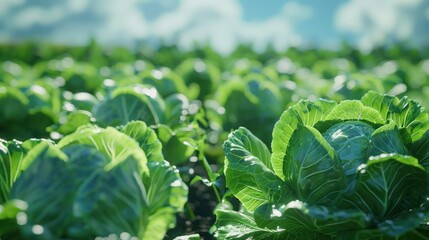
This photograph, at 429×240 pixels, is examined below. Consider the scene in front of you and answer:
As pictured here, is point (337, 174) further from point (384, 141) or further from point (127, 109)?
point (127, 109)

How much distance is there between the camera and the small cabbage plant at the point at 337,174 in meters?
2.64

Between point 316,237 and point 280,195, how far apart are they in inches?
11.8

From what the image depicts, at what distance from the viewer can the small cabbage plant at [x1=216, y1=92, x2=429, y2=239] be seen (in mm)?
2639

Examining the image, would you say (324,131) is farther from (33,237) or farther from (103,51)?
(103,51)

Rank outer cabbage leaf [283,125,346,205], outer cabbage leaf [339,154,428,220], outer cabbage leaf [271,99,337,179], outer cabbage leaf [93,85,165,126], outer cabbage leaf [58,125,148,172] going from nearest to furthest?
1. outer cabbage leaf [58,125,148,172]
2. outer cabbage leaf [339,154,428,220]
3. outer cabbage leaf [283,125,346,205]
4. outer cabbage leaf [271,99,337,179]
5. outer cabbage leaf [93,85,165,126]

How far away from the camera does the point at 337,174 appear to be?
2.75m

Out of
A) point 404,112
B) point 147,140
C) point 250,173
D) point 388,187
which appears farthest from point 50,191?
point 404,112

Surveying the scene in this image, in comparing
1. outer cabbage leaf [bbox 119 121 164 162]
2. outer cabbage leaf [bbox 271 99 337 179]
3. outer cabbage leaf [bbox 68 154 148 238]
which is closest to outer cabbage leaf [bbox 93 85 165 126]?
outer cabbage leaf [bbox 119 121 164 162]

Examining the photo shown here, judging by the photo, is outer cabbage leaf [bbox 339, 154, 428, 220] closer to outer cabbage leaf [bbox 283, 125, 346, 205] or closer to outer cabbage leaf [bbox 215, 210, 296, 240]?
outer cabbage leaf [bbox 283, 125, 346, 205]

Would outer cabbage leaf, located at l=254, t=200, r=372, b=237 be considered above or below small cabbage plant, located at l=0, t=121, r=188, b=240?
below

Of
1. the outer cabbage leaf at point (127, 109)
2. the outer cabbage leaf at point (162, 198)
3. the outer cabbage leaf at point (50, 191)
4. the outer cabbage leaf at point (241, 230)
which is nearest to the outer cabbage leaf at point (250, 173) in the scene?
the outer cabbage leaf at point (241, 230)

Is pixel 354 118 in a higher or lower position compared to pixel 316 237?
higher

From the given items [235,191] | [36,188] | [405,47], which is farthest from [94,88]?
[405,47]

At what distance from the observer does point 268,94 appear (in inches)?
239
